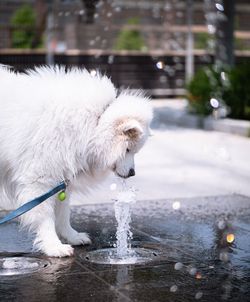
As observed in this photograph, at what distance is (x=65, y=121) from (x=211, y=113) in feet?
34.6

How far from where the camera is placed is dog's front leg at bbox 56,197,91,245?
542 centimetres

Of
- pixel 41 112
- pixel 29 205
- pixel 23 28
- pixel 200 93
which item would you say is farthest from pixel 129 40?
pixel 29 205

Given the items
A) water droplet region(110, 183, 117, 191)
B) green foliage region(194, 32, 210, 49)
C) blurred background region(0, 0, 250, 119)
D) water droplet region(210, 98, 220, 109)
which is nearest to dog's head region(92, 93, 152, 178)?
water droplet region(110, 183, 117, 191)

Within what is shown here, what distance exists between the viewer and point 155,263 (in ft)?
16.1

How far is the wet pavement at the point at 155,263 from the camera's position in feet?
13.8

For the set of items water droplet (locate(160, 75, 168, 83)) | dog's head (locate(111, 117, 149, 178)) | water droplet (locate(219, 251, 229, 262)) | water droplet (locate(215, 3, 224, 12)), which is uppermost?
water droplet (locate(215, 3, 224, 12))

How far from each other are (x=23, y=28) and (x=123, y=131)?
20.4 m

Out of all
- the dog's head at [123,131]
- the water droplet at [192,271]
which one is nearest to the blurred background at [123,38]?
the dog's head at [123,131]

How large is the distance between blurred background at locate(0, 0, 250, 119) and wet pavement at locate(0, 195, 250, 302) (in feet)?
44.5

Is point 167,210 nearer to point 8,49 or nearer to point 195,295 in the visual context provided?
point 195,295

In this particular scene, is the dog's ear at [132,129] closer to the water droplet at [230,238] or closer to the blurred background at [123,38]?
the water droplet at [230,238]

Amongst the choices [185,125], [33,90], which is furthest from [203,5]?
[33,90]

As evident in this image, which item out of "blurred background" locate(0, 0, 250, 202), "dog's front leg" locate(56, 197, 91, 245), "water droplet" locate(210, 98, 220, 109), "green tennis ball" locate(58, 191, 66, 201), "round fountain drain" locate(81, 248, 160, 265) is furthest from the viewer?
"water droplet" locate(210, 98, 220, 109)

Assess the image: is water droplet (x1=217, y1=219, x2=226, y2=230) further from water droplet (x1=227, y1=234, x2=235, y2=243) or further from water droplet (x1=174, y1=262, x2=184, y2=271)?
water droplet (x1=174, y1=262, x2=184, y2=271)
